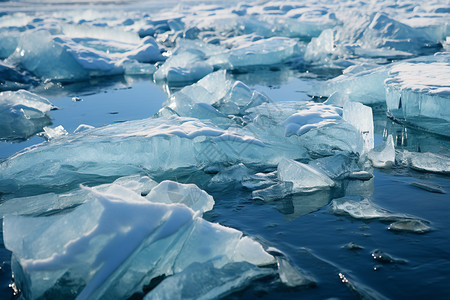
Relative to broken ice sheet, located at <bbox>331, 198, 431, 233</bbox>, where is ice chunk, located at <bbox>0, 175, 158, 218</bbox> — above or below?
above

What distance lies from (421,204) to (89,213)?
2.11 meters

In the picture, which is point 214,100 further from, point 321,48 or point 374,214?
point 321,48

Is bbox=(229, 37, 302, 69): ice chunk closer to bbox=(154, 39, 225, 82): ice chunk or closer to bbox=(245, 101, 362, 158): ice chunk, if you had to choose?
bbox=(154, 39, 225, 82): ice chunk

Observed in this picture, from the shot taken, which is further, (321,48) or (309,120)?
(321,48)

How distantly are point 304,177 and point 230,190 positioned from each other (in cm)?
55

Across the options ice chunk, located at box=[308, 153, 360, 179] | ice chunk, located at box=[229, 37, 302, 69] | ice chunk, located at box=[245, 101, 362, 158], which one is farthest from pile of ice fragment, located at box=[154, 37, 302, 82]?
ice chunk, located at box=[308, 153, 360, 179]

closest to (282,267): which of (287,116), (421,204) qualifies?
(421,204)

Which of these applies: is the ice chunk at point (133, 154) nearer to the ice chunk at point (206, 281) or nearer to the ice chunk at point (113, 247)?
the ice chunk at point (113, 247)

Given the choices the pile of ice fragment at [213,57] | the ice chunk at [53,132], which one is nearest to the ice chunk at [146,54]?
the pile of ice fragment at [213,57]

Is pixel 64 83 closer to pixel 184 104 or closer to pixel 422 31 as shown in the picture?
pixel 184 104

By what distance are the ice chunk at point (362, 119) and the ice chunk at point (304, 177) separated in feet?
2.61

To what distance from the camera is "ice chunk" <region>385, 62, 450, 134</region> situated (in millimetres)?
4535

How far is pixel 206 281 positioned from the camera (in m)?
2.22

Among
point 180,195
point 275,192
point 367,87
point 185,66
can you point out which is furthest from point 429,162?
point 185,66
